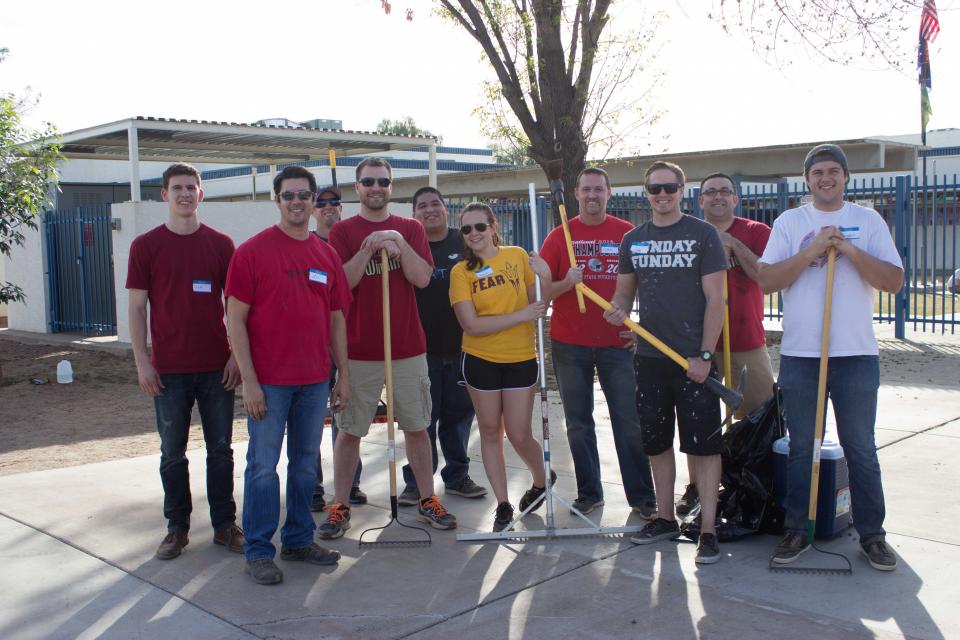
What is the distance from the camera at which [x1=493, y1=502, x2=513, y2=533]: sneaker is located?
16.5 feet

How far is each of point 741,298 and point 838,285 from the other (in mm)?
1023

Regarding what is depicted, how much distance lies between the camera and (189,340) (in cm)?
462

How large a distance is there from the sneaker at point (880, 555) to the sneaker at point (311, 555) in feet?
8.53

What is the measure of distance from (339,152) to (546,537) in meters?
16.1

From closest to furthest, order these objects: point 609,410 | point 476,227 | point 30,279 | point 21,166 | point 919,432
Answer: point 476,227
point 609,410
point 919,432
point 21,166
point 30,279

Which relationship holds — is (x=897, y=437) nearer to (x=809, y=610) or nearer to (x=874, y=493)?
(x=874, y=493)

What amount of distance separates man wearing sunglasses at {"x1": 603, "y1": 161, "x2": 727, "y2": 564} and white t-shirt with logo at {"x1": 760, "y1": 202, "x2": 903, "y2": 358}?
0.35m

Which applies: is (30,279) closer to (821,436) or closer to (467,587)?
(467,587)

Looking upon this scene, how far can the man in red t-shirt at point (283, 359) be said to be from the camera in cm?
434

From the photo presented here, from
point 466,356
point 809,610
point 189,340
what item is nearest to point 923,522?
point 809,610

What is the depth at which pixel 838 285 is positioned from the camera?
4.33 meters

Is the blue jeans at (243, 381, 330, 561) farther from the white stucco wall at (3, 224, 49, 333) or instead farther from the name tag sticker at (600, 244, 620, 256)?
the white stucco wall at (3, 224, 49, 333)

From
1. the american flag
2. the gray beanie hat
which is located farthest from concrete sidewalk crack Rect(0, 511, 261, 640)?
the american flag

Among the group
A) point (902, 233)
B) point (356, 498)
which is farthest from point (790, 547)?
point (902, 233)
